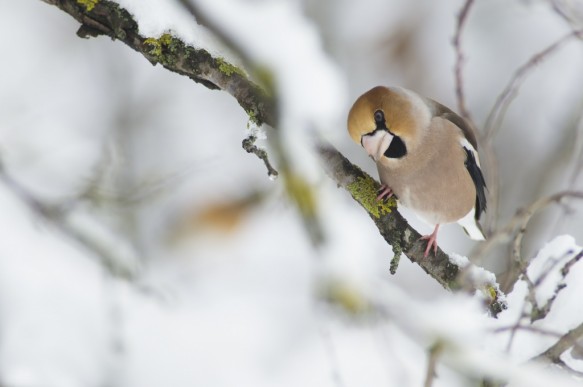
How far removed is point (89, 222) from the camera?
3.98 m

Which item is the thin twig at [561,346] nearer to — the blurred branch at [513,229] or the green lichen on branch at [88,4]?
the blurred branch at [513,229]

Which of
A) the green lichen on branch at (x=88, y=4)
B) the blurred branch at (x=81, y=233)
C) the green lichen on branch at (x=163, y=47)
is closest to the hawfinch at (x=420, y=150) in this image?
the green lichen on branch at (x=163, y=47)

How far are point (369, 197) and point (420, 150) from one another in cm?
74

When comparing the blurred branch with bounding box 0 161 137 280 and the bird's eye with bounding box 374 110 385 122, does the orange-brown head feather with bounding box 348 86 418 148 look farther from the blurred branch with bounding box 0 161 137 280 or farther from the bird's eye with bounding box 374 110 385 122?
the blurred branch with bounding box 0 161 137 280

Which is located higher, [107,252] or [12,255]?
[12,255]

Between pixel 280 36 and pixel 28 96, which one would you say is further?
pixel 28 96

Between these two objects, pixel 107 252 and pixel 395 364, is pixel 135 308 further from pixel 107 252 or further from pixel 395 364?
pixel 395 364

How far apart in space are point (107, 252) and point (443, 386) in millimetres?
2780

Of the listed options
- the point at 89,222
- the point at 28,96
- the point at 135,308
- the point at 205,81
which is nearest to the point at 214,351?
the point at 135,308

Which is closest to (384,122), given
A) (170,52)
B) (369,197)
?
(369,197)

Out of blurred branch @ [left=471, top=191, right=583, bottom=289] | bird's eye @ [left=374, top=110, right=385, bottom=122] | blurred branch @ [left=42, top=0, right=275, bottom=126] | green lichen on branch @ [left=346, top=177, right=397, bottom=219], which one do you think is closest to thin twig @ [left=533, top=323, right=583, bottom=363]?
blurred branch @ [left=471, top=191, right=583, bottom=289]

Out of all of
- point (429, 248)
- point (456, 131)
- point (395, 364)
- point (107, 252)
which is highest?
point (456, 131)

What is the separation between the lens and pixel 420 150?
3260 mm

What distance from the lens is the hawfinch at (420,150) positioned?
3.05 meters
